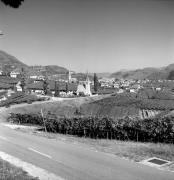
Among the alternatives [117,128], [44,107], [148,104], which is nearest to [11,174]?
[117,128]

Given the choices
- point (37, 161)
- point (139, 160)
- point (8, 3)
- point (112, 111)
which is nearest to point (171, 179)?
point (139, 160)

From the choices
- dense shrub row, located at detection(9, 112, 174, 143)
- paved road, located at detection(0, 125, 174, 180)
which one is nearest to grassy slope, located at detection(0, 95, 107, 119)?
dense shrub row, located at detection(9, 112, 174, 143)

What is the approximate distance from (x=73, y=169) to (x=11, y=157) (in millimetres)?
5882

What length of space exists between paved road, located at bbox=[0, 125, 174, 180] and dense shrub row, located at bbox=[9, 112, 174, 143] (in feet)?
20.4

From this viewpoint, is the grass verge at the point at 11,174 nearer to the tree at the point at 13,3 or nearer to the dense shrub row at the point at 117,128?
the tree at the point at 13,3

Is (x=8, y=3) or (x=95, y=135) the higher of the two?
(x=8, y=3)

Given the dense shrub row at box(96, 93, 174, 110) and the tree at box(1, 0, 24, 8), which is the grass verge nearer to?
the tree at box(1, 0, 24, 8)

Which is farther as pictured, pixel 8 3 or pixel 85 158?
pixel 85 158

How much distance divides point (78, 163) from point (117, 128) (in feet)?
38.6

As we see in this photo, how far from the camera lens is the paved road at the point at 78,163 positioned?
14555 mm

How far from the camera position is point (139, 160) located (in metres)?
17.8

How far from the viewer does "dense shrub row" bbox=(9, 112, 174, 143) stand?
24.7m

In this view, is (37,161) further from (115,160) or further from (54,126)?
(54,126)

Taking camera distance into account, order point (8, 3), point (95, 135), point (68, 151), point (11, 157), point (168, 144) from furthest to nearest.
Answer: point (95, 135) → point (168, 144) → point (68, 151) → point (11, 157) → point (8, 3)
